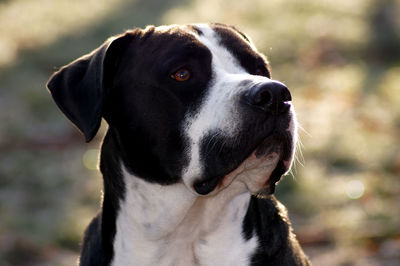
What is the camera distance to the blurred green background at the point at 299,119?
6.07 m

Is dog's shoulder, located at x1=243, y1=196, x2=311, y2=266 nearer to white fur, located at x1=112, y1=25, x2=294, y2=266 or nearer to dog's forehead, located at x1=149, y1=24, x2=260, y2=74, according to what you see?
white fur, located at x1=112, y1=25, x2=294, y2=266

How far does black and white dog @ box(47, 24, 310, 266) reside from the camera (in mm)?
3463

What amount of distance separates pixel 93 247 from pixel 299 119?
17.0 ft


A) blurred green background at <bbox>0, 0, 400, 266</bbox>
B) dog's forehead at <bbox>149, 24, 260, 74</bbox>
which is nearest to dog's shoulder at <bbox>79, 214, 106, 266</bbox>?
dog's forehead at <bbox>149, 24, 260, 74</bbox>

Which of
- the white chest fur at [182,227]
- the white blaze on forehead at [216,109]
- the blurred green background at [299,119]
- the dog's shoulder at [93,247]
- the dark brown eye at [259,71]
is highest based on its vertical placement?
the white blaze on forehead at [216,109]

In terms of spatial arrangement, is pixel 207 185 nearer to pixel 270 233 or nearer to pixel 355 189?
pixel 270 233

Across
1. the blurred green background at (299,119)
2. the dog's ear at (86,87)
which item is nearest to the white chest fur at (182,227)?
the dog's ear at (86,87)

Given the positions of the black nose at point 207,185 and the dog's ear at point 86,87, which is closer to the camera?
the black nose at point 207,185

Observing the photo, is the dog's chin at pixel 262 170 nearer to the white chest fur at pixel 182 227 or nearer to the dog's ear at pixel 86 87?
the white chest fur at pixel 182 227

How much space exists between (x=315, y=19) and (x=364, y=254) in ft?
27.9

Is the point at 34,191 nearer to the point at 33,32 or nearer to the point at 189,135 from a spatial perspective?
the point at 189,135

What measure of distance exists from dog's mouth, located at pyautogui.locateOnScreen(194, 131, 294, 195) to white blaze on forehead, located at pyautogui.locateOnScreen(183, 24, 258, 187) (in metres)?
0.10

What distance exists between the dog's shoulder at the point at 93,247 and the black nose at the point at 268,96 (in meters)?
1.13

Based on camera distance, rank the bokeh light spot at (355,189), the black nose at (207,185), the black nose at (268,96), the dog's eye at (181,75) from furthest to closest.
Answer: the bokeh light spot at (355,189) < the dog's eye at (181,75) < the black nose at (207,185) < the black nose at (268,96)
